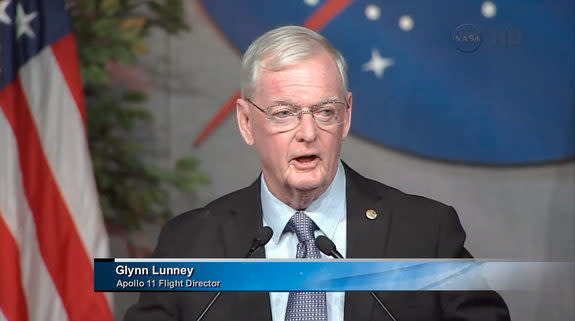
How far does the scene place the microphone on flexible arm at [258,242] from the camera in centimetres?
224

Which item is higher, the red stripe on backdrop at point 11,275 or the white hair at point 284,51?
the white hair at point 284,51

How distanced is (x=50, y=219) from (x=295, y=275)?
137 centimetres

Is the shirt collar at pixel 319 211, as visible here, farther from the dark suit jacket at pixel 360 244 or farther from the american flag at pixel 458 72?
the american flag at pixel 458 72

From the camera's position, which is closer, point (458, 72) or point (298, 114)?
point (298, 114)

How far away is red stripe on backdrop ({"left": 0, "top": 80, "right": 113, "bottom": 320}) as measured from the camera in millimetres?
3273

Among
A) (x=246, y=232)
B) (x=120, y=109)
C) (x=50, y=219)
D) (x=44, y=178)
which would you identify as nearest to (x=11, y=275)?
(x=50, y=219)

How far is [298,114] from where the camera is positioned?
225 centimetres

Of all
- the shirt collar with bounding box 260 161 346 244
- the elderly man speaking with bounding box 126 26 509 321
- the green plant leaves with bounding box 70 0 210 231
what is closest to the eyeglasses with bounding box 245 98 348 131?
the elderly man speaking with bounding box 126 26 509 321

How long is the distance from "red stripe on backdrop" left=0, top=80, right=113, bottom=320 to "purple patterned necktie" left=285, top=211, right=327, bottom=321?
1.24 metres

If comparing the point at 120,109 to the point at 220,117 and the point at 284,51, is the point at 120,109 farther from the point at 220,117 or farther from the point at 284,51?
the point at 284,51

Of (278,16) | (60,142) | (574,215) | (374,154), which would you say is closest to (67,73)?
(60,142)

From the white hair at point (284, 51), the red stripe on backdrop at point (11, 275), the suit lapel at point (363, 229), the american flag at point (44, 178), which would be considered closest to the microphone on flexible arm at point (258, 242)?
the suit lapel at point (363, 229)

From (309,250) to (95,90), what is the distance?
1752 millimetres

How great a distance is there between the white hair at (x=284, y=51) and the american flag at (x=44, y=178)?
3.96ft
